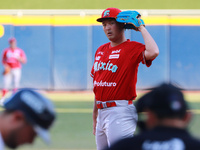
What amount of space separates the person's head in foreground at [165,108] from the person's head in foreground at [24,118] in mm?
594

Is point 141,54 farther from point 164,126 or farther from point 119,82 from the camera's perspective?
point 164,126

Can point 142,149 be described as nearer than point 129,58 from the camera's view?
Yes

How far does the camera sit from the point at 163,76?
67.1 feet

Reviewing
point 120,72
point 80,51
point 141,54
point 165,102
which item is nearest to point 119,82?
point 120,72

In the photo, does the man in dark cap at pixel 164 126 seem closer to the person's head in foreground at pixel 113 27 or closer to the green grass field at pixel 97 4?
the person's head in foreground at pixel 113 27

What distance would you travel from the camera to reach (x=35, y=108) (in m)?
2.64

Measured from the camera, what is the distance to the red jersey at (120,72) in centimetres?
511

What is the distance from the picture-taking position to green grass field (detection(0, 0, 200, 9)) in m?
20.7

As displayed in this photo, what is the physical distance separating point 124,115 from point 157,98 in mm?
2489

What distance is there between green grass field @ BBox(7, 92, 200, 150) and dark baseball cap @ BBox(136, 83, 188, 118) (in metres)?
4.27

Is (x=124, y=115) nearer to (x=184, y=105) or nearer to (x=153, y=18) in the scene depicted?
(x=184, y=105)

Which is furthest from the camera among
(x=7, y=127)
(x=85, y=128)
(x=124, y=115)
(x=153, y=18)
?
(x=153, y=18)

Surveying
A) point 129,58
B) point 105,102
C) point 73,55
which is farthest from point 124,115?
point 73,55

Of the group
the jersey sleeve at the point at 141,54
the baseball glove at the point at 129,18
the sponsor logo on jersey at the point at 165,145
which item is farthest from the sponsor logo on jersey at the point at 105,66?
the sponsor logo on jersey at the point at 165,145
